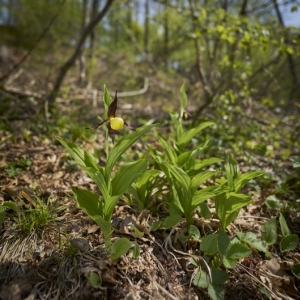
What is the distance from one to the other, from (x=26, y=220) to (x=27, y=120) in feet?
6.87

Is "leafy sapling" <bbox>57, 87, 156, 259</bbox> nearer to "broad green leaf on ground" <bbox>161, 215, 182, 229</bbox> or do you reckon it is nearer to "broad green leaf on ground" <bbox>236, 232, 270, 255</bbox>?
"broad green leaf on ground" <bbox>161, 215, 182, 229</bbox>

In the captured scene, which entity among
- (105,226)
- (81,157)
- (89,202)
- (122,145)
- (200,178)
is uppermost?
(122,145)

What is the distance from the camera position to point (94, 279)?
1.14 meters

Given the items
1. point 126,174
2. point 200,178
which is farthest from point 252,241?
point 126,174

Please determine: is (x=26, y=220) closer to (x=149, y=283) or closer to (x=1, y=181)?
(x=1, y=181)

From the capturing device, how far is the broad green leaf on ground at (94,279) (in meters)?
1.12

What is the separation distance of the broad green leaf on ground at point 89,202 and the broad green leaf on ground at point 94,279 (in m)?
0.32

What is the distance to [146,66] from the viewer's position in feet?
21.6

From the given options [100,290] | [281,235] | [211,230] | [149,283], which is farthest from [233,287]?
[100,290]

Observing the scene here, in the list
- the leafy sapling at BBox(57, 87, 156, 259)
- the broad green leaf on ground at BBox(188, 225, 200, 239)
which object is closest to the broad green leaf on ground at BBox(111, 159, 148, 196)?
the leafy sapling at BBox(57, 87, 156, 259)

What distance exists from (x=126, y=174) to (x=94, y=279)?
588mm

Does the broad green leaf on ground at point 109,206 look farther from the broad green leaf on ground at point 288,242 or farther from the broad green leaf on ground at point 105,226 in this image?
the broad green leaf on ground at point 288,242

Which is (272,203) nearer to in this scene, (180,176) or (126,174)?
(180,176)

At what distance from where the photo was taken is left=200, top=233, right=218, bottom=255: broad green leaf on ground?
137cm
